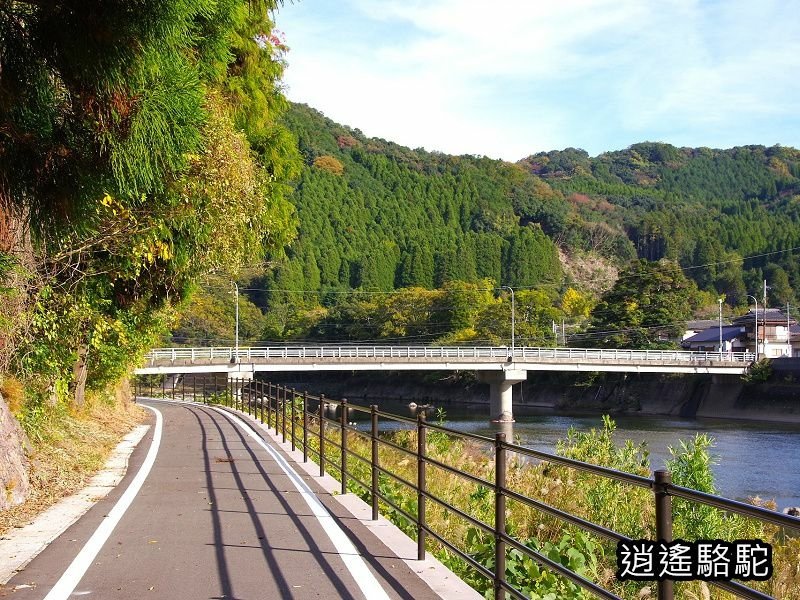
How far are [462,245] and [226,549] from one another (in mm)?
134440

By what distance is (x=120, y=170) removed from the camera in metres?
6.50

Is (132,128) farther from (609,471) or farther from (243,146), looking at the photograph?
(243,146)

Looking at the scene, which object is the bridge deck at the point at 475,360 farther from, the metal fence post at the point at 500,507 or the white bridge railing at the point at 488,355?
the metal fence post at the point at 500,507

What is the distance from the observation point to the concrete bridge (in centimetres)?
5759

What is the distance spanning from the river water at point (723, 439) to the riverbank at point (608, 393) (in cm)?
336

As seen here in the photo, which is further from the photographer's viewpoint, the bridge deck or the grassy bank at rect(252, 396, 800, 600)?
the bridge deck

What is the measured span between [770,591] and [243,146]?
31.0 feet

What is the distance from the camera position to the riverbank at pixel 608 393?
59062mm

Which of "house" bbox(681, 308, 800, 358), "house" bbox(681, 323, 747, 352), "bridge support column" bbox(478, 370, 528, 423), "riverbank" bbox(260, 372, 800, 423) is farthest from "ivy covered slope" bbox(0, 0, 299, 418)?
"house" bbox(681, 323, 747, 352)

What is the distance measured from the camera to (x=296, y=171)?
19.5m

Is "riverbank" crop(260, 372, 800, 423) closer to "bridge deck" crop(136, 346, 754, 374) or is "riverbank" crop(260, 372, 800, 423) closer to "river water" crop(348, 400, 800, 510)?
"bridge deck" crop(136, 346, 754, 374)

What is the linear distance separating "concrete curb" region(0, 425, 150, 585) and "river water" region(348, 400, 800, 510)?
28.0 feet

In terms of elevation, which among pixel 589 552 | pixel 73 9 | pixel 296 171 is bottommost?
pixel 589 552

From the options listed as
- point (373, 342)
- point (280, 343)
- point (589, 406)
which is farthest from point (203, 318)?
point (589, 406)
